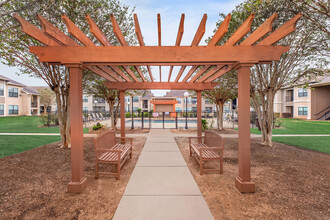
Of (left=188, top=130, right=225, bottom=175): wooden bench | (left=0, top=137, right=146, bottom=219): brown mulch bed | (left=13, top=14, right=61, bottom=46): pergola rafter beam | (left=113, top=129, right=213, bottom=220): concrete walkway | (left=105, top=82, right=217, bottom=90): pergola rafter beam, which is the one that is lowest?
(left=0, top=137, right=146, bottom=219): brown mulch bed

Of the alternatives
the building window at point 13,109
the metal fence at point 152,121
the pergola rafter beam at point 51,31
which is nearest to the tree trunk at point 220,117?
the metal fence at point 152,121

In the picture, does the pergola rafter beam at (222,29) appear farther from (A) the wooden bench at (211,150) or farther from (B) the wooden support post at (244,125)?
(A) the wooden bench at (211,150)

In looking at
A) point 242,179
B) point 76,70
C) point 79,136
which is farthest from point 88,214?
point 242,179

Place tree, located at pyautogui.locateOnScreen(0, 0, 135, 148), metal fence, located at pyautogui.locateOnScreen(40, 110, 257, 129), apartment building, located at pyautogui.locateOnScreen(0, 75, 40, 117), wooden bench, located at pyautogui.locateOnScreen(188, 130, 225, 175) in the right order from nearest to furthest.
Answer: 1. wooden bench, located at pyautogui.locateOnScreen(188, 130, 225, 175)
2. tree, located at pyautogui.locateOnScreen(0, 0, 135, 148)
3. metal fence, located at pyautogui.locateOnScreen(40, 110, 257, 129)
4. apartment building, located at pyautogui.locateOnScreen(0, 75, 40, 117)

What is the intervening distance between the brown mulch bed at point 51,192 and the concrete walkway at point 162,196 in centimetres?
30

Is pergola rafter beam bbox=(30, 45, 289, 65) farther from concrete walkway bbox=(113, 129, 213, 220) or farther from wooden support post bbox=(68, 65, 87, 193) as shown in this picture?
concrete walkway bbox=(113, 129, 213, 220)

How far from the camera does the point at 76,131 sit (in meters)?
3.60

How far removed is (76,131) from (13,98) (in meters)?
41.4

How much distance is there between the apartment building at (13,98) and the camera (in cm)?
2936

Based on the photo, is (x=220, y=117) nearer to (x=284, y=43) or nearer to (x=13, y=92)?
(x=284, y=43)

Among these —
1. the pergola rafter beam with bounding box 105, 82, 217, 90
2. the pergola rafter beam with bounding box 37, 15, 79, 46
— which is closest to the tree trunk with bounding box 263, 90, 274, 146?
the pergola rafter beam with bounding box 105, 82, 217, 90

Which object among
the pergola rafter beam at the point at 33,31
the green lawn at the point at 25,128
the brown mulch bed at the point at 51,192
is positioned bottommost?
the brown mulch bed at the point at 51,192

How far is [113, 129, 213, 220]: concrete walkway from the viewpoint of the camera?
→ 270 centimetres

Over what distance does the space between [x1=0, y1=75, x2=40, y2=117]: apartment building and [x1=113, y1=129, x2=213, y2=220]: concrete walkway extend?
40.2 meters
